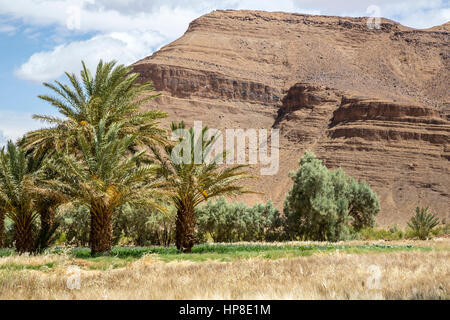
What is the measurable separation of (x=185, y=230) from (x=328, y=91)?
86163 millimetres

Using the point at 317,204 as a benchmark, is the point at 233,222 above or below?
below

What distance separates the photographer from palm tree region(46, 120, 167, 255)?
1728cm

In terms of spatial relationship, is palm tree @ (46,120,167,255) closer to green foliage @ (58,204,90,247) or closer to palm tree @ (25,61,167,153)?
palm tree @ (25,61,167,153)

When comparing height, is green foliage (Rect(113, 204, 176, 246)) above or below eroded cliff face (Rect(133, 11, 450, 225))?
below

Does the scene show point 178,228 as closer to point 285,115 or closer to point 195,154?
point 195,154

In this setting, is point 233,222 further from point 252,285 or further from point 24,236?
point 252,285

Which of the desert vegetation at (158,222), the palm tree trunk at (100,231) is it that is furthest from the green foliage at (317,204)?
the palm tree trunk at (100,231)

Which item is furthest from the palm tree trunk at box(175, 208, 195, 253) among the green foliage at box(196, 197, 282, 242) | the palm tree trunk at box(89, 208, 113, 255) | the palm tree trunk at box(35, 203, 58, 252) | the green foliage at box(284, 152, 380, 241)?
the green foliage at box(196, 197, 282, 242)

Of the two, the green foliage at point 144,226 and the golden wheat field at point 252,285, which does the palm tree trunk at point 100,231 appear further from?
the green foliage at point 144,226

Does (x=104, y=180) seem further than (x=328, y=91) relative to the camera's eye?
No

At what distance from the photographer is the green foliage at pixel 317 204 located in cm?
A: 3384

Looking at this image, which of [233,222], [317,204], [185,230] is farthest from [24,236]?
[233,222]

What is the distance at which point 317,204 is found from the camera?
33.3 m

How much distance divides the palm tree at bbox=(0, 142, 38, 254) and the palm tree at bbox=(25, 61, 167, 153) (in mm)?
814
